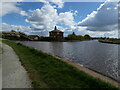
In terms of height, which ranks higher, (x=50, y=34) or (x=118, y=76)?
(x=50, y=34)

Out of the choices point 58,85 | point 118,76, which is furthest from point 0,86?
point 118,76

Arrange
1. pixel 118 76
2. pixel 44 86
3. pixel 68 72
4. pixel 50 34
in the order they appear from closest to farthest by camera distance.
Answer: pixel 44 86 < pixel 68 72 < pixel 118 76 < pixel 50 34

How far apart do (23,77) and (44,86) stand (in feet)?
5.98

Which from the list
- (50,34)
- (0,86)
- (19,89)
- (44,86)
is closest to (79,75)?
(44,86)

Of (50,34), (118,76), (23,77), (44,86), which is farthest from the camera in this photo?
(50,34)

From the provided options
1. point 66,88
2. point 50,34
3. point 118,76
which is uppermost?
point 50,34

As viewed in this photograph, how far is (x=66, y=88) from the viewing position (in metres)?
5.60

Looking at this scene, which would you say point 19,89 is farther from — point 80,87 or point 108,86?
point 108,86

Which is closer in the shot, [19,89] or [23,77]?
[19,89]

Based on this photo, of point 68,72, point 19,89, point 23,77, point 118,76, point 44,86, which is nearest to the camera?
point 19,89

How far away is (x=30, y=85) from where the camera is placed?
19.0 feet

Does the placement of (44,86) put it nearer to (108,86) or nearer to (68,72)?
(68,72)

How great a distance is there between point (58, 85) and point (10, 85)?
246 centimetres

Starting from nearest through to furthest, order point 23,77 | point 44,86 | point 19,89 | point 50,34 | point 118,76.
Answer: point 19,89 → point 44,86 → point 23,77 → point 118,76 → point 50,34
